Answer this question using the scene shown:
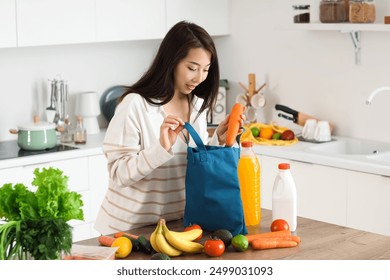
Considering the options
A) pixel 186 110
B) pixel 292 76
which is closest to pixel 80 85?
pixel 292 76

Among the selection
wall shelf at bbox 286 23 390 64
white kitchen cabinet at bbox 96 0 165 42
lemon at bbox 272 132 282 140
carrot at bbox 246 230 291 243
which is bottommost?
carrot at bbox 246 230 291 243

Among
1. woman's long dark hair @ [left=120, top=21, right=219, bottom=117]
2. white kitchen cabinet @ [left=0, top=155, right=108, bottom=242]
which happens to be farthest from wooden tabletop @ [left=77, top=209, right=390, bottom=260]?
white kitchen cabinet @ [left=0, top=155, right=108, bottom=242]

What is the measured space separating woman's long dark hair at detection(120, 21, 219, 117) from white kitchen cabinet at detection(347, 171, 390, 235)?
1343 mm

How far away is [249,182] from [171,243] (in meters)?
0.41

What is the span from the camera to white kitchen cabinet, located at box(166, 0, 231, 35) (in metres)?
4.81

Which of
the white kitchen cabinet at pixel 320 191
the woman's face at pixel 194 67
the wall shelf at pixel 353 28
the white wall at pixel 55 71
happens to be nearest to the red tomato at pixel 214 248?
the woman's face at pixel 194 67

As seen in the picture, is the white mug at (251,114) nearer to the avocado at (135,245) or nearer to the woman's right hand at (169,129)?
the woman's right hand at (169,129)

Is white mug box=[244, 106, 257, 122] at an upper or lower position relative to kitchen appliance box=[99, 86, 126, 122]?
lower

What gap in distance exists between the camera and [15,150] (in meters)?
4.32

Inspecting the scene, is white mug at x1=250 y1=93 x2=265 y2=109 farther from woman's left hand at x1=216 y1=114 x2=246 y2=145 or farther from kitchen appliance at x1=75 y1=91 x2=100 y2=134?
woman's left hand at x1=216 y1=114 x2=246 y2=145

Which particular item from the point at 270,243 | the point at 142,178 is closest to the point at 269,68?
the point at 142,178

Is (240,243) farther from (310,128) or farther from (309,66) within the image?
(309,66)
